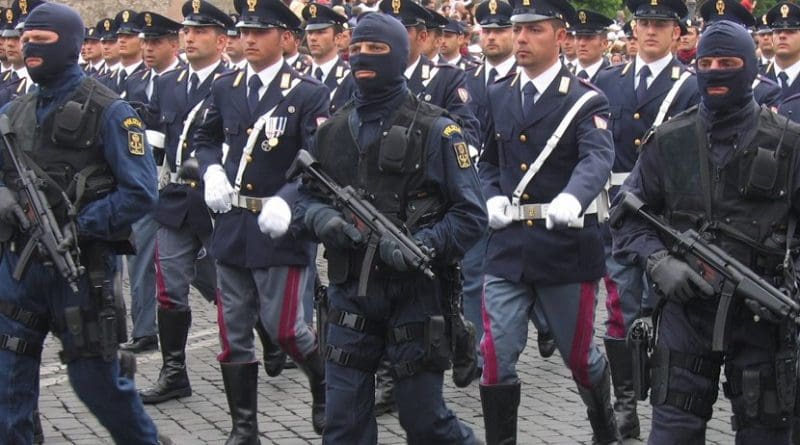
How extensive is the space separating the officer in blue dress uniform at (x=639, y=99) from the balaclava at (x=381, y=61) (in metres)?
2.42

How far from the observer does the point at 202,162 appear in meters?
8.33

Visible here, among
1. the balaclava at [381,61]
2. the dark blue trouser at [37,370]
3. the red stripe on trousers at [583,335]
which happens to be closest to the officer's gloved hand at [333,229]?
the balaclava at [381,61]

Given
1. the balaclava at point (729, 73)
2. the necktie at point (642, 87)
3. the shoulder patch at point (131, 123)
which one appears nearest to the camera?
the balaclava at point (729, 73)

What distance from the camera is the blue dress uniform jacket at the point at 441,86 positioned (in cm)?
1016

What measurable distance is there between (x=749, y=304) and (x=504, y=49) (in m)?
6.63

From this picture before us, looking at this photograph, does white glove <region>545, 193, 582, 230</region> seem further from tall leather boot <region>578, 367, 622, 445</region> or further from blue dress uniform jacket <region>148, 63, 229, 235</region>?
blue dress uniform jacket <region>148, 63, 229, 235</region>

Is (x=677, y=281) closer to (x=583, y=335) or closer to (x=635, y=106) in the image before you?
(x=583, y=335)

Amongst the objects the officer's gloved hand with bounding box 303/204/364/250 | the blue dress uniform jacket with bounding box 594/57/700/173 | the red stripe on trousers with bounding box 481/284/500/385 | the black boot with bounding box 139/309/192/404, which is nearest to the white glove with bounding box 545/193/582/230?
the red stripe on trousers with bounding box 481/284/500/385

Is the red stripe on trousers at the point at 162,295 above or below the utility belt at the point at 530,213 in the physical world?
below

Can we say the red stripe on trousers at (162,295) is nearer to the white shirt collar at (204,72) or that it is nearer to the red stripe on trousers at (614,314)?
the white shirt collar at (204,72)

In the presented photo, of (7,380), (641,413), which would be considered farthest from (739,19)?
(7,380)

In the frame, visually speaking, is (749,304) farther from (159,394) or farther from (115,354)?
(159,394)

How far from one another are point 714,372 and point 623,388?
237 cm

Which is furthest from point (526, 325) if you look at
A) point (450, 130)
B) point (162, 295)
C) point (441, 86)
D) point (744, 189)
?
point (441, 86)
